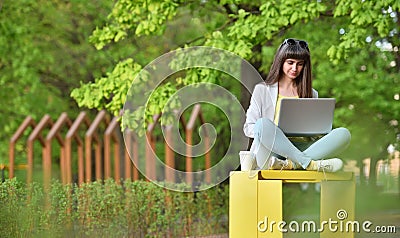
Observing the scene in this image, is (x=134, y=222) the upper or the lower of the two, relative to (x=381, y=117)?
lower

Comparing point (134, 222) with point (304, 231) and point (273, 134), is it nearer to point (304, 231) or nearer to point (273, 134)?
point (304, 231)

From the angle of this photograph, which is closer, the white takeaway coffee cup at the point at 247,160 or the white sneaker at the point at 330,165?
the white sneaker at the point at 330,165

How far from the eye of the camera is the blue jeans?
483cm

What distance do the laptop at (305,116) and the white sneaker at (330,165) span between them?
10.3 inches

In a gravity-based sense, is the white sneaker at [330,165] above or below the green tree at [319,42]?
below

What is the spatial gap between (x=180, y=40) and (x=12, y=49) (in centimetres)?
296

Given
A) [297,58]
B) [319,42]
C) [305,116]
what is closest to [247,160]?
[305,116]

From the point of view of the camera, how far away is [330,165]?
4.77 meters

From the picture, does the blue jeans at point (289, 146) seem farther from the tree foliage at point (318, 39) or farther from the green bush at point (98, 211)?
the tree foliage at point (318, 39)

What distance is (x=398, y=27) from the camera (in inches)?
372

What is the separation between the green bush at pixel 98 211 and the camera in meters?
6.50

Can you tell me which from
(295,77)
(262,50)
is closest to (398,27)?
(262,50)

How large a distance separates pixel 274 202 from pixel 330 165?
Result: 0.39 meters

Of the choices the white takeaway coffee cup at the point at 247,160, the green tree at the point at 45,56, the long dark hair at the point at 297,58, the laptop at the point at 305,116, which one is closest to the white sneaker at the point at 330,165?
the laptop at the point at 305,116
